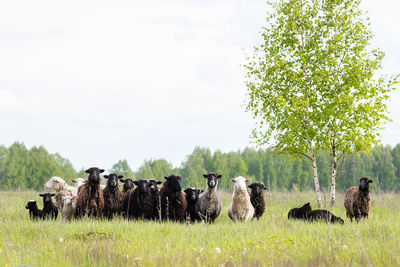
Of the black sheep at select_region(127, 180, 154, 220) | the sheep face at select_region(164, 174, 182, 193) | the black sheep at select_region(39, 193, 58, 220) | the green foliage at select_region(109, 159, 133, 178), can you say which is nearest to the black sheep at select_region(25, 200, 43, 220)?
the black sheep at select_region(39, 193, 58, 220)

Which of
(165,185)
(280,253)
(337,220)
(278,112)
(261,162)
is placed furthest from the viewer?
(261,162)

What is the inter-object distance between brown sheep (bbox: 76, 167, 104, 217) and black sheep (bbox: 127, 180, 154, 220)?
105 cm

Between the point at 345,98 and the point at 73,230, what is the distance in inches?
677

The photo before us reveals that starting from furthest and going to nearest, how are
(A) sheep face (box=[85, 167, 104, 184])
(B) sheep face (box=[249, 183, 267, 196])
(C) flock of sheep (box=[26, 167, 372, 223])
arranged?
(B) sheep face (box=[249, 183, 267, 196])
(C) flock of sheep (box=[26, 167, 372, 223])
(A) sheep face (box=[85, 167, 104, 184])

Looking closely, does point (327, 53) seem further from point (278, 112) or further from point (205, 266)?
point (205, 266)

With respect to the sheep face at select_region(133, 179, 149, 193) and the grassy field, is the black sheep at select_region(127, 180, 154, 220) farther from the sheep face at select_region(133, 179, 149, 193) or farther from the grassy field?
the grassy field

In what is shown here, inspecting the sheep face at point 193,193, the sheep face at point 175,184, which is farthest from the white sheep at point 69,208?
the sheep face at point 193,193

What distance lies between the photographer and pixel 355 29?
24844 mm

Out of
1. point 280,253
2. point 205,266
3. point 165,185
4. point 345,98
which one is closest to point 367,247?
point 280,253

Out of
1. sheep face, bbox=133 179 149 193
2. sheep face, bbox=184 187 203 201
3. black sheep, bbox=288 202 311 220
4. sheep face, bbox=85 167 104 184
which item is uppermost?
sheep face, bbox=85 167 104 184

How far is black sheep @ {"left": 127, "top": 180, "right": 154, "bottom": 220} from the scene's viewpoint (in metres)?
14.3

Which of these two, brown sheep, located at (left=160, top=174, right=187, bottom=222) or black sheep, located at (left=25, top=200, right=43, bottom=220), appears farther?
black sheep, located at (left=25, top=200, right=43, bottom=220)

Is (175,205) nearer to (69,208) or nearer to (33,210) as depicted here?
(69,208)

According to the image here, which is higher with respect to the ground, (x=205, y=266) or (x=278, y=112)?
(x=278, y=112)
